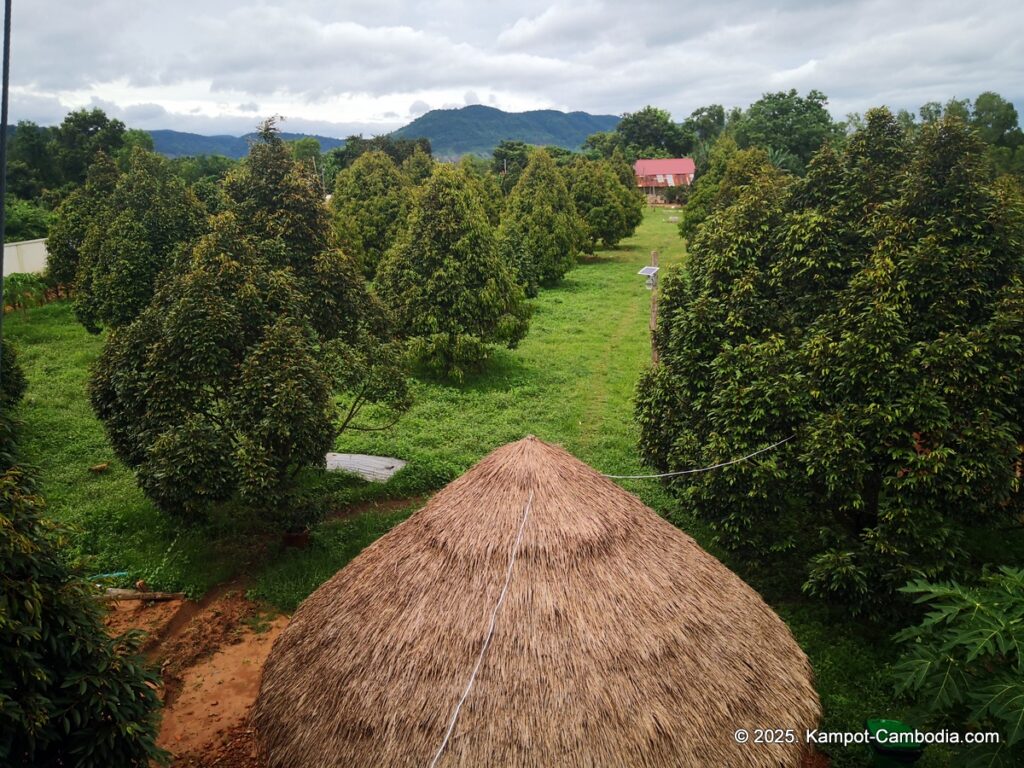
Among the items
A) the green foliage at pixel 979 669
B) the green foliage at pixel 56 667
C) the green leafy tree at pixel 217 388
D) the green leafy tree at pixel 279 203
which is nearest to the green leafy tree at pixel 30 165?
the green leafy tree at pixel 279 203

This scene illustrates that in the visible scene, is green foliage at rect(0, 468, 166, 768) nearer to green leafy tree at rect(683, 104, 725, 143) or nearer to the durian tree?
the durian tree

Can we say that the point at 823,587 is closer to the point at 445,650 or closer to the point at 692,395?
the point at 692,395

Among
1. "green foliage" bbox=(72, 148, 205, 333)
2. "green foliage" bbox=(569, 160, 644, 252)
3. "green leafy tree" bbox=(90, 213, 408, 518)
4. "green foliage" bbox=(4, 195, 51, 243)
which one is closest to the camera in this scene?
"green leafy tree" bbox=(90, 213, 408, 518)

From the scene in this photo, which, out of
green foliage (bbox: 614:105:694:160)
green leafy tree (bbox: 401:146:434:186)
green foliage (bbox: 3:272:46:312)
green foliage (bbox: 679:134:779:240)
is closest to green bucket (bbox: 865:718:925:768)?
green foliage (bbox: 679:134:779:240)

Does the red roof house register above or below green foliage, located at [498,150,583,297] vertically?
above

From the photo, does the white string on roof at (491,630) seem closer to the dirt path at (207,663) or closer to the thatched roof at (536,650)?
the thatched roof at (536,650)

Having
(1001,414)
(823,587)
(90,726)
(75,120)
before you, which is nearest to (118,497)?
(90,726)

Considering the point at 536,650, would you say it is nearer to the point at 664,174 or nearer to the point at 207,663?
the point at 207,663
